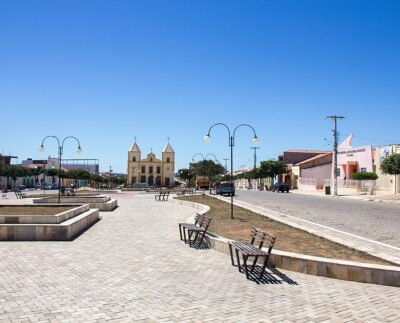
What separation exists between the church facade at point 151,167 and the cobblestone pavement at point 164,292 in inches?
4678

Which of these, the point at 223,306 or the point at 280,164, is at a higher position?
the point at 280,164

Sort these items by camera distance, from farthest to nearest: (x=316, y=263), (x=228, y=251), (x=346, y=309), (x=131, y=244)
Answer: (x=131, y=244) → (x=228, y=251) → (x=316, y=263) → (x=346, y=309)

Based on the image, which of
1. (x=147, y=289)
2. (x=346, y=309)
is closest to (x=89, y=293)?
(x=147, y=289)

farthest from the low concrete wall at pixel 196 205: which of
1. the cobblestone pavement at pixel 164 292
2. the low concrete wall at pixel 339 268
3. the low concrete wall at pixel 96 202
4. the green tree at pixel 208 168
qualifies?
the green tree at pixel 208 168

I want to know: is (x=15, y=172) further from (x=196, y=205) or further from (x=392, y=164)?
(x=392, y=164)

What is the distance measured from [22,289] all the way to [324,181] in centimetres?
5684

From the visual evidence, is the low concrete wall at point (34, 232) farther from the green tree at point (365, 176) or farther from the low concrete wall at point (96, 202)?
the green tree at point (365, 176)

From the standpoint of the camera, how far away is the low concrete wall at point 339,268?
7059mm

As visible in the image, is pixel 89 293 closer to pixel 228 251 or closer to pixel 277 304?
pixel 277 304

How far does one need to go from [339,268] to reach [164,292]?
314 cm

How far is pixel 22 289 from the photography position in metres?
6.45

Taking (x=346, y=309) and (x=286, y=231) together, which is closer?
(x=346, y=309)

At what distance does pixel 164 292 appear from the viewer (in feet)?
21.0

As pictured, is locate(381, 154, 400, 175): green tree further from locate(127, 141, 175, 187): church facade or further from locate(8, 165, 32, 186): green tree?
locate(127, 141, 175, 187): church facade
